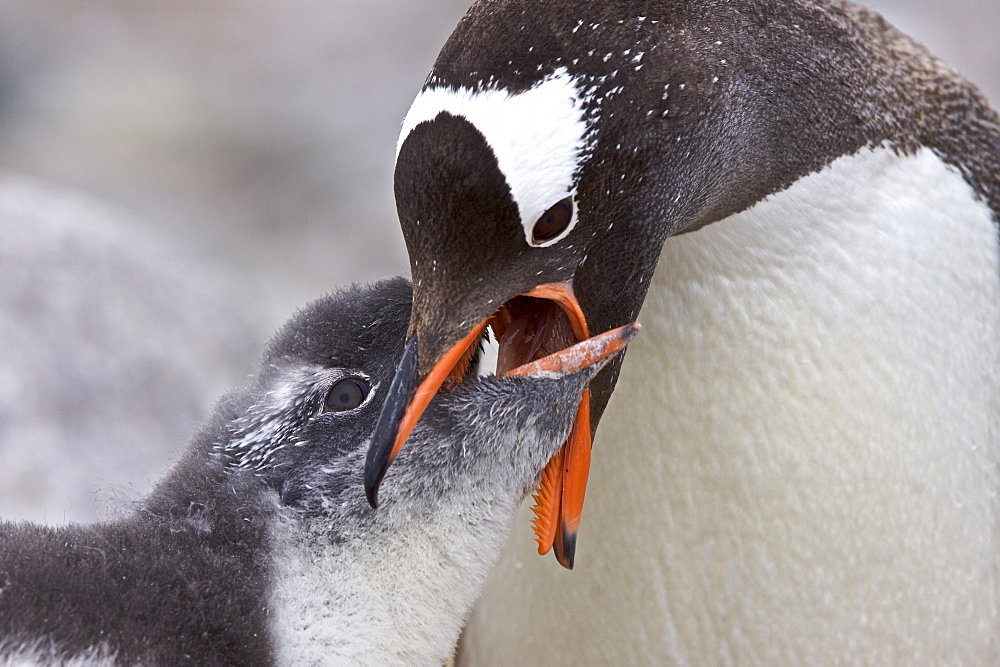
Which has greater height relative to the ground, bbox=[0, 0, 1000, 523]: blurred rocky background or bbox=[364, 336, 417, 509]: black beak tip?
bbox=[0, 0, 1000, 523]: blurred rocky background

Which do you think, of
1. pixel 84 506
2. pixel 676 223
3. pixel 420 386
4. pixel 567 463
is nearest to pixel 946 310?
pixel 676 223

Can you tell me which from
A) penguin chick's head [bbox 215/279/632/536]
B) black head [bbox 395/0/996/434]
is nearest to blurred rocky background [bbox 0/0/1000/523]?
penguin chick's head [bbox 215/279/632/536]

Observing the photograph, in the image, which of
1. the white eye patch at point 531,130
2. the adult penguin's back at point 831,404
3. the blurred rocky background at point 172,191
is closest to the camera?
the white eye patch at point 531,130

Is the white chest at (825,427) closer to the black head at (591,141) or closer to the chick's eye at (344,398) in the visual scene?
the black head at (591,141)

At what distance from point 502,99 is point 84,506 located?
869 mm

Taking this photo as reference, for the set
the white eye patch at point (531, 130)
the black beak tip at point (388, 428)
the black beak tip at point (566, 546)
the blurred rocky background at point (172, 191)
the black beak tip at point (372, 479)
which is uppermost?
the blurred rocky background at point (172, 191)

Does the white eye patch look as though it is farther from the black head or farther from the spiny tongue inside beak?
the spiny tongue inside beak

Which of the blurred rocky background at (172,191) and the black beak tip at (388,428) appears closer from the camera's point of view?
the black beak tip at (388,428)

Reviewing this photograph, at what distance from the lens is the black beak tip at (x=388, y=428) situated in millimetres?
763

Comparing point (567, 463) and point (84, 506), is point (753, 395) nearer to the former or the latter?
point (567, 463)

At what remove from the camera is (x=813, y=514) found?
103 cm

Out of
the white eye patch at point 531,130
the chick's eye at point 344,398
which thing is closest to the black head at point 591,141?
the white eye patch at point 531,130

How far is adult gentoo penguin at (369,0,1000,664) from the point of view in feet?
2.97

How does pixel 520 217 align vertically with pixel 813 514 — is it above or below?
above
